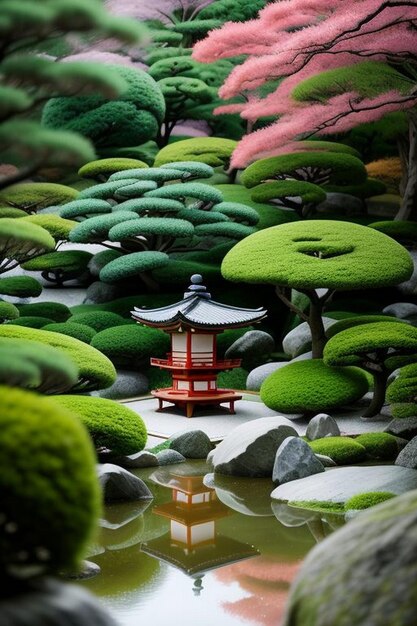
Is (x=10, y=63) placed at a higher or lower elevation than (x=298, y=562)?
higher

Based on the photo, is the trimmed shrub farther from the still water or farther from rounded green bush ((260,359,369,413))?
rounded green bush ((260,359,369,413))

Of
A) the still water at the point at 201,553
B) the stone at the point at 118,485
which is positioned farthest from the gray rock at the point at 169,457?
the stone at the point at 118,485

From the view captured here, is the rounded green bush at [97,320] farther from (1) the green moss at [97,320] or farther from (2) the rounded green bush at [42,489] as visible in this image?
(2) the rounded green bush at [42,489]

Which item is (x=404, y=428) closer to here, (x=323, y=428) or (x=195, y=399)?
(x=323, y=428)

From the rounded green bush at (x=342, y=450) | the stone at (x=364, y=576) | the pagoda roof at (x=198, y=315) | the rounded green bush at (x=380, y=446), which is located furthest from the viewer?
the pagoda roof at (x=198, y=315)

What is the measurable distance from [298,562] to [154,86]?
52.8 ft

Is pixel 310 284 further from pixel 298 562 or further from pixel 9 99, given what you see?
pixel 9 99

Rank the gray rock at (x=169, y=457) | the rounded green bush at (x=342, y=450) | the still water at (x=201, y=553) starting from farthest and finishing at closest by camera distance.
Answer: the gray rock at (x=169, y=457)
the rounded green bush at (x=342, y=450)
the still water at (x=201, y=553)

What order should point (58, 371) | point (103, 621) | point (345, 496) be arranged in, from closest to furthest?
1. point (103, 621)
2. point (58, 371)
3. point (345, 496)

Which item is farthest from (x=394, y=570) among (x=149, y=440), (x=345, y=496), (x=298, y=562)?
(x=149, y=440)

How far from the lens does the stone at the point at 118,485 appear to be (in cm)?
887

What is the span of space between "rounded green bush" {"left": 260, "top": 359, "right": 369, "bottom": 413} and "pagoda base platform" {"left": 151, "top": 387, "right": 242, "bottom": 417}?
0.84m

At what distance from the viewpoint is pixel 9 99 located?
2809mm

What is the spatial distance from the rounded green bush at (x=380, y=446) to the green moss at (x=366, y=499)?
7.82 feet
